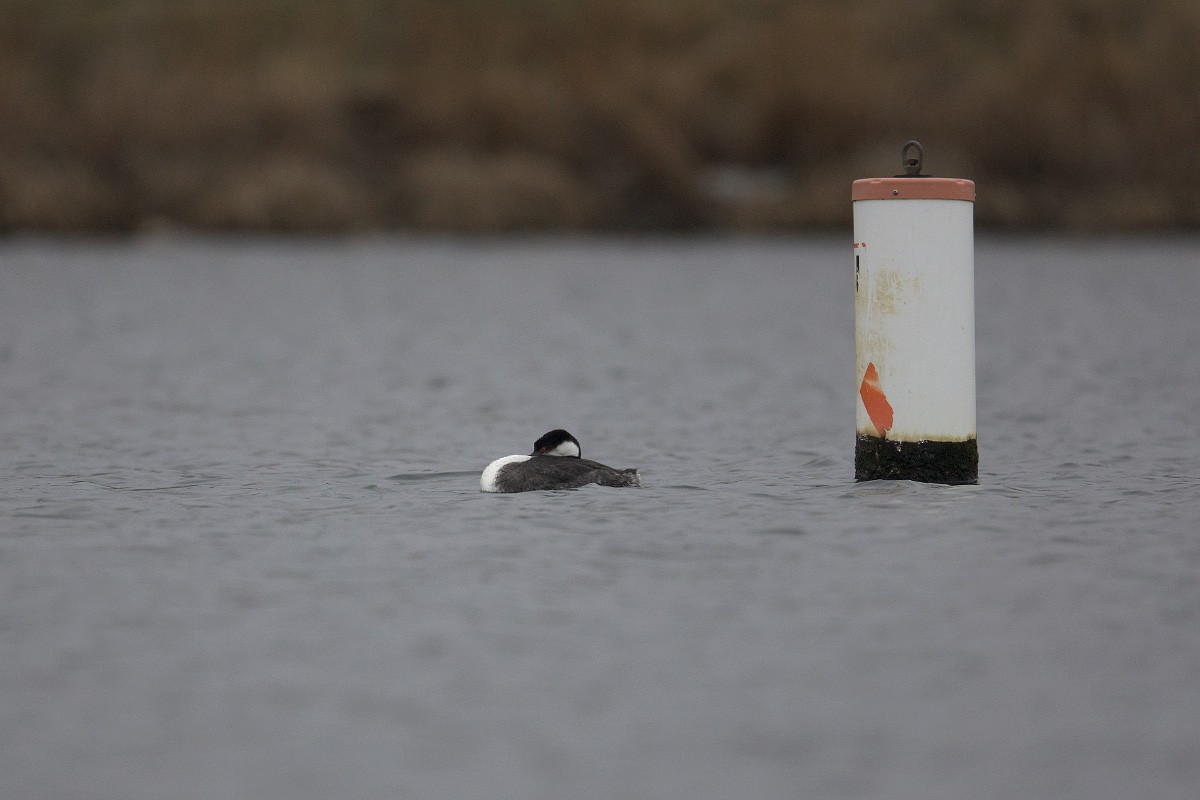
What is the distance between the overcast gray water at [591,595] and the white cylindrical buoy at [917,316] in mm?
384

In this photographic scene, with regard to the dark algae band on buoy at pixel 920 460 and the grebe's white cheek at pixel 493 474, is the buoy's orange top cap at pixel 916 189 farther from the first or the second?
the grebe's white cheek at pixel 493 474

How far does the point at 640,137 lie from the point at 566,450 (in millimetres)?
42060

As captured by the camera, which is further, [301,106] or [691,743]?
[301,106]

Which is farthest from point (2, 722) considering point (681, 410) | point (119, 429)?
point (681, 410)

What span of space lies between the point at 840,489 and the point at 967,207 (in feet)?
6.53

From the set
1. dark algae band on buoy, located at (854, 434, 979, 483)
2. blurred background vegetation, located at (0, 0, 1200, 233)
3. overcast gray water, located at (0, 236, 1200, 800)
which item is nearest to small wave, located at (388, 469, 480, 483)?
overcast gray water, located at (0, 236, 1200, 800)

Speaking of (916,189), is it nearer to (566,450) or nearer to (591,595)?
(566,450)

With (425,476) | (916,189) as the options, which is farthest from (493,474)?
(916,189)

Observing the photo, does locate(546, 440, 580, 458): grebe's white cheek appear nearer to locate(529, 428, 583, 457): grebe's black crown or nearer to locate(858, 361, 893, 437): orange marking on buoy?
locate(529, 428, 583, 457): grebe's black crown

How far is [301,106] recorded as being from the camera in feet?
181

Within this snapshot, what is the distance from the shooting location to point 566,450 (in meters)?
11.6

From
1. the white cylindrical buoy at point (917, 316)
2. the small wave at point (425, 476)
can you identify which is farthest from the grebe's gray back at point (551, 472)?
the white cylindrical buoy at point (917, 316)

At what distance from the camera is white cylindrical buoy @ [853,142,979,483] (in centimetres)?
1094

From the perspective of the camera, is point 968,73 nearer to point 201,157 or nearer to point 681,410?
point 201,157
